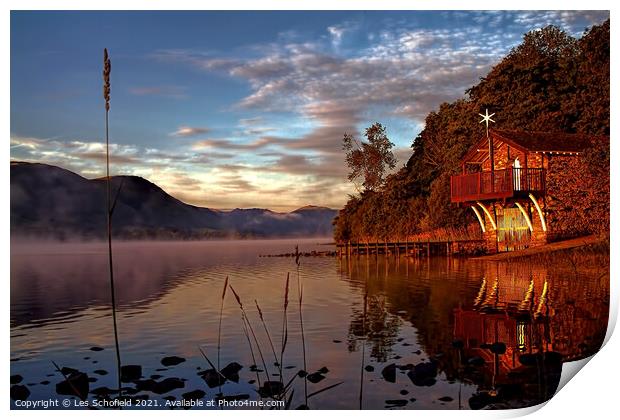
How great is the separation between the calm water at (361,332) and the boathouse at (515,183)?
7.32ft

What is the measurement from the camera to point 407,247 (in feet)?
91.7

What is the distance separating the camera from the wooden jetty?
82.5 ft

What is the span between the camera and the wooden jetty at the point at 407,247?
25.2 metres

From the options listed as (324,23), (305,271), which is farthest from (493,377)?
(305,271)

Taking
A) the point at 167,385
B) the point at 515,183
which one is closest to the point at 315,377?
the point at 167,385

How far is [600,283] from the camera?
12055mm

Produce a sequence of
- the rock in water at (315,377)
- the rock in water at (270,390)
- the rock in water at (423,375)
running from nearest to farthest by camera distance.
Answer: the rock in water at (270,390) < the rock in water at (423,375) < the rock in water at (315,377)

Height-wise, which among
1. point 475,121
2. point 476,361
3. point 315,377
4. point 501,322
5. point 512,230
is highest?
point 475,121

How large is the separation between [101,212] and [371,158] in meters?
15.6

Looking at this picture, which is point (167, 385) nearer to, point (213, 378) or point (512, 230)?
point (213, 378)

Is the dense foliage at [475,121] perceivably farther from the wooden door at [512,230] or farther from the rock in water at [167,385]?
the rock in water at [167,385]

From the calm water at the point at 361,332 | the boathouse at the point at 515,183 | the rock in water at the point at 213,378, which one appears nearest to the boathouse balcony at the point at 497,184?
the boathouse at the point at 515,183

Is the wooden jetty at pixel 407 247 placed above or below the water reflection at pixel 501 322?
above

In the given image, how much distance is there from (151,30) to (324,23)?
2875 millimetres
